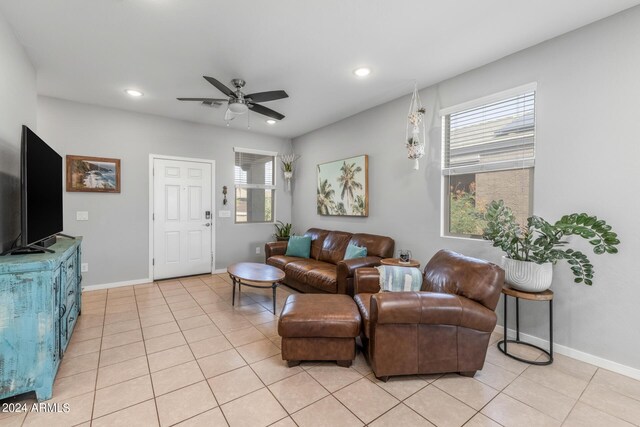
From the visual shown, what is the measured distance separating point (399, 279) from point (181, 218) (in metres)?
3.66

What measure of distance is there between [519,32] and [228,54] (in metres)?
2.49

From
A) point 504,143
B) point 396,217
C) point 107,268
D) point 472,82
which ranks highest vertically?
point 472,82

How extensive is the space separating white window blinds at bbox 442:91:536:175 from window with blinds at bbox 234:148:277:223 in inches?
134

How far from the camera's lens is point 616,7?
204 centimetres

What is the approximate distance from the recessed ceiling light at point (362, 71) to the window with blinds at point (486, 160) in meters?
0.99

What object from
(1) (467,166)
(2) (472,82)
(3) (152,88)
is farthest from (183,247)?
(2) (472,82)

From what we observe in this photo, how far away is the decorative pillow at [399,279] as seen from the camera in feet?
8.68

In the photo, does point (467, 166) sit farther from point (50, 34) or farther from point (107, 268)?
A: point (107, 268)

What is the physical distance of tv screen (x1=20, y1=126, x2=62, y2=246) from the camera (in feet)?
6.17

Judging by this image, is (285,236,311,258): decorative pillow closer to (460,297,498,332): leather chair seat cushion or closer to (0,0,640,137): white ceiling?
(0,0,640,137): white ceiling

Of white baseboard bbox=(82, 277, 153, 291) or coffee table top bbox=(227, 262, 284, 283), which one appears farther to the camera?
white baseboard bbox=(82, 277, 153, 291)

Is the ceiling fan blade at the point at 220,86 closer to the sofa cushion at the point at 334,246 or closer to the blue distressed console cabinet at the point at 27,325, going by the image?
the blue distressed console cabinet at the point at 27,325

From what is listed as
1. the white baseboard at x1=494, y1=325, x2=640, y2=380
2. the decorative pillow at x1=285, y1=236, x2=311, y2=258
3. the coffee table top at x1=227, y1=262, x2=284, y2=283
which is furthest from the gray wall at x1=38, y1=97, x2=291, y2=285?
the white baseboard at x1=494, y1=325, x2=640, y2=380

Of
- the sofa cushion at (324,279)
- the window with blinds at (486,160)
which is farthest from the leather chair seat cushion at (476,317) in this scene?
the sofa cushion at (324,279)
